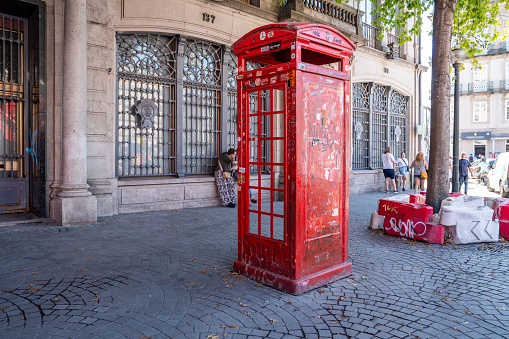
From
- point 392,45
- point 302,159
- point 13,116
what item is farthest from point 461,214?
point 392,45

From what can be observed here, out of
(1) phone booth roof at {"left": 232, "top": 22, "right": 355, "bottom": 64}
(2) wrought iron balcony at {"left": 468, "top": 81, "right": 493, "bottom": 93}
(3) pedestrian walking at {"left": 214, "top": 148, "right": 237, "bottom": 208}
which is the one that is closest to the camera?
(1) phone booth roof at {"left": 232, "top": 22, "right": 355, "bottom": 64}

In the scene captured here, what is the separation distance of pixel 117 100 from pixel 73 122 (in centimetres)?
177

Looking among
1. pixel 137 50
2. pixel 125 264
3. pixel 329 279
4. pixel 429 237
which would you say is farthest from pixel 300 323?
pixel 137 50

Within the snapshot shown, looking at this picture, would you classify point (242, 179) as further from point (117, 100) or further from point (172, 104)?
point (172, 104)

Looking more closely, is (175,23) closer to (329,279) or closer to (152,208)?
(152,208)

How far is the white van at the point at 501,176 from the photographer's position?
14099 millimetres

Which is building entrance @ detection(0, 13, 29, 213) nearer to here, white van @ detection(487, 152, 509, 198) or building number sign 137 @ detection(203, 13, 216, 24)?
building number sign 137 @ detection(203, 13, 216, 24)

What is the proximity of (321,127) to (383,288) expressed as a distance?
6.69 ft

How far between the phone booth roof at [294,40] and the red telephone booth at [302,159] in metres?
0.01

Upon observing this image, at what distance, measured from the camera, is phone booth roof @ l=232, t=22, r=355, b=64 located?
4.04 meters

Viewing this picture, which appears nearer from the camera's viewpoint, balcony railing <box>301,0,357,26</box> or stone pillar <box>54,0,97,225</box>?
stone pillar <box>54,0,97,225</box>

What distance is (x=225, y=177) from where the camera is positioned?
34.9 feet

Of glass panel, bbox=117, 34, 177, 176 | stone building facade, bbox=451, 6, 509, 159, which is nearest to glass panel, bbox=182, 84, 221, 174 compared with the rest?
glass panel, bbox=117, 34, 177, 176

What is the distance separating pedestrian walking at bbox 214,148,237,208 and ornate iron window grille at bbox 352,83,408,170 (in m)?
7.09
